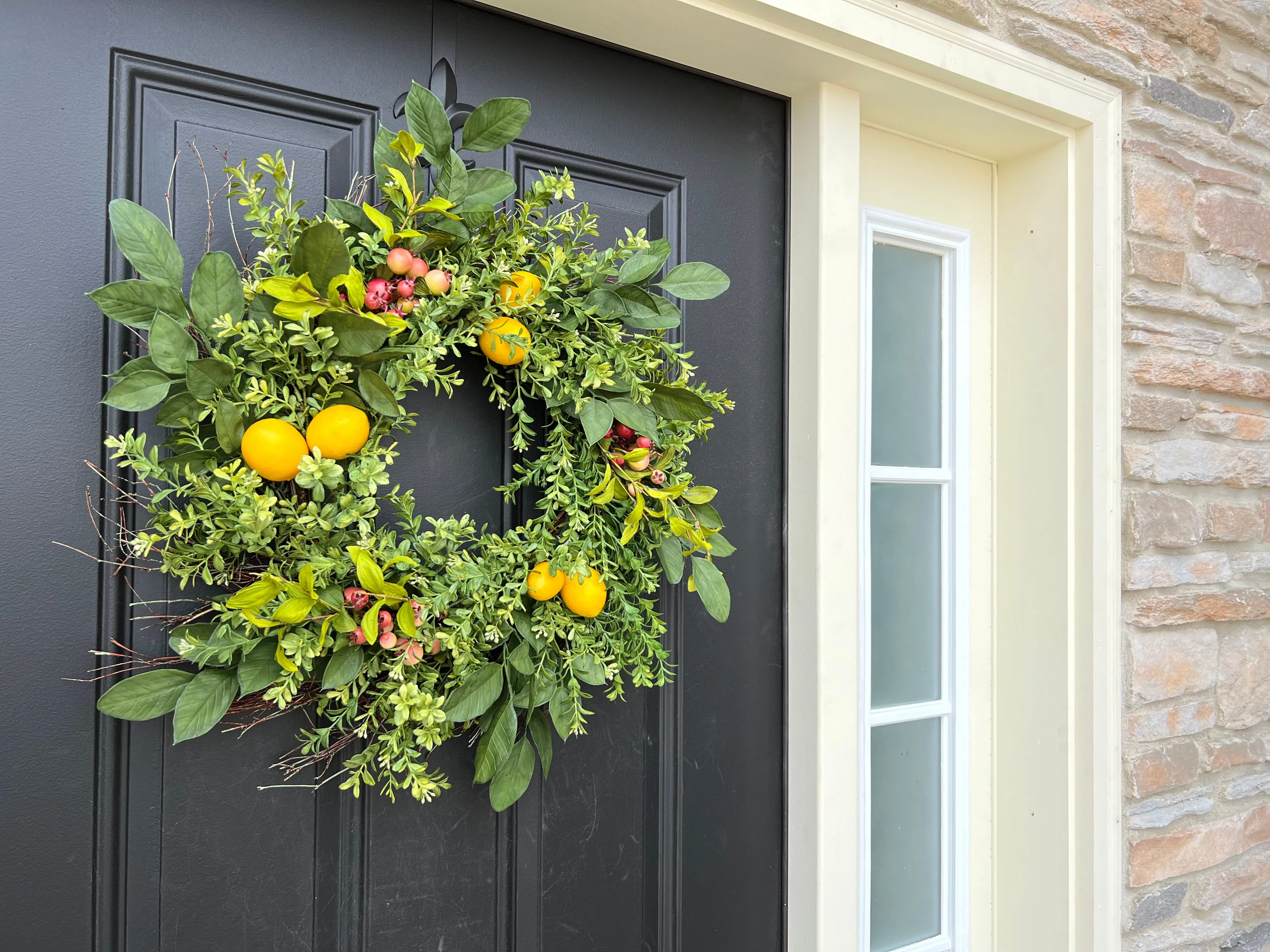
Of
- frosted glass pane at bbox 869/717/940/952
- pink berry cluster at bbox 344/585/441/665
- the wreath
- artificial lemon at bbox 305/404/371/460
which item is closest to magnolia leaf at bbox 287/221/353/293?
the wreath

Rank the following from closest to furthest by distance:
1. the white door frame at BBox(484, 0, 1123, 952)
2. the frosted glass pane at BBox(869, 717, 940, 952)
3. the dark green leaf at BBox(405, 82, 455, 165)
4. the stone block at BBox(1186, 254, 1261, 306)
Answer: the dark green leaf at BBox(405, 82, 455, 165) → the white door frame at BBox(484, 0, 1123, 952) → the frosted glass pane at BBox(869, 717, 940, 952) → the stone block at BBox(1186, 254, 1261, 306)

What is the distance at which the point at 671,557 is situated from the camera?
3.14 ft

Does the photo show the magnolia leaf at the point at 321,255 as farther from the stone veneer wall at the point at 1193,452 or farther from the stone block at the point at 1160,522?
the stone block at the point at 1160,522

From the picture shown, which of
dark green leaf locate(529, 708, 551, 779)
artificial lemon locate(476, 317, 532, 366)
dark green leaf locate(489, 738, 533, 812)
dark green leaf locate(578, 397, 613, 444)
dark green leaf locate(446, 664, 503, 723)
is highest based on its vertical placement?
artificial lemon locate(476, 317, 532, 366)

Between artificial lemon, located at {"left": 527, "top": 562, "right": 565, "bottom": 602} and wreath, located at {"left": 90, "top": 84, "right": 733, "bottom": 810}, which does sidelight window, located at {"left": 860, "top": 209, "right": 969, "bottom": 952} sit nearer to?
wreath, located at {"left": 90, "top": 84, "right": 733, "bottom": 810}

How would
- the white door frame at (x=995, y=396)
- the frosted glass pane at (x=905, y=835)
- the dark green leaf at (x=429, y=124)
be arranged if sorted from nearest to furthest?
1. the dark green leaf at (x=429, y=124)
2. the white door frame at (x=995, y=396)
3. the frosted glass pane at (x=905, y=835)

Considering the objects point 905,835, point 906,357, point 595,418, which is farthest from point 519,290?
point 905,835

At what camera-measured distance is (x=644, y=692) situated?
44.0 inches

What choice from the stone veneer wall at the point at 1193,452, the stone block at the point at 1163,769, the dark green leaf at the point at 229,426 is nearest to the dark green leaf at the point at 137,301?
the dark green leaf at the point at 229,426

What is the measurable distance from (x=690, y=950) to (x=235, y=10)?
50.8 inches

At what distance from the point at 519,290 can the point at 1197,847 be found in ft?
4.72

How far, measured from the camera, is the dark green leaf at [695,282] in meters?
0.95

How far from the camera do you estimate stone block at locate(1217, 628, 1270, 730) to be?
1429 millimetres

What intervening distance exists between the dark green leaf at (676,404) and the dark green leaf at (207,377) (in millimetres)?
426
